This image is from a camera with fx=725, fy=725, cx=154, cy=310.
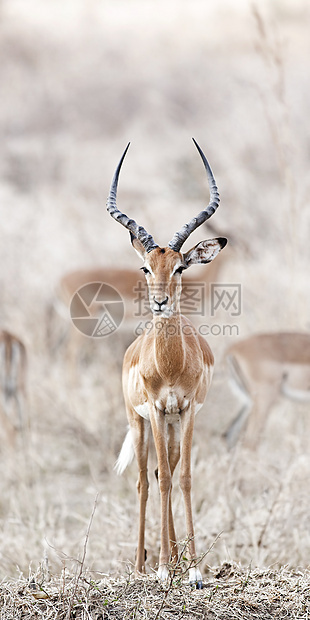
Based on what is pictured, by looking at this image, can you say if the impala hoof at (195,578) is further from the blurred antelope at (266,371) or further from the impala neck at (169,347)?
the blurred antelope at (266,371)

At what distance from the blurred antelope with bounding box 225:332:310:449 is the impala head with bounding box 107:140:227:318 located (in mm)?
5416

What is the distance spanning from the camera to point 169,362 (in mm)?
3141

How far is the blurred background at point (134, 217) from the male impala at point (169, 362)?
2.19 ft

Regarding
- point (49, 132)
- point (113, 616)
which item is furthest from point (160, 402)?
point (49, 132)

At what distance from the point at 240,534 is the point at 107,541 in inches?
37.1

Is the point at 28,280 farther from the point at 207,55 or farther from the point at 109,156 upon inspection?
the point at 207,55

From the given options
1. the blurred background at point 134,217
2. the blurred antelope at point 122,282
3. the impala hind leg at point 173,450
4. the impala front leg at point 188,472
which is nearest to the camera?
the impala front leg at point 188,472

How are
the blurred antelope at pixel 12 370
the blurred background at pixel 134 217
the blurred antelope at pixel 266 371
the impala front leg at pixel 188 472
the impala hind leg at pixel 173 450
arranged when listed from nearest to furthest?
the impala front leg at pixel 188 472, the impala hind leg at pixel 173 450, the blurred background at pixel 134 217, the blurred antelope at pixel 266 371, the blurred antelope at pixel 12 370

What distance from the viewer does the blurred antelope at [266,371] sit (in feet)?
28.1

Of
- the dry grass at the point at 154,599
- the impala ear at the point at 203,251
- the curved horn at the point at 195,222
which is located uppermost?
the curved horn at the point at 195,222

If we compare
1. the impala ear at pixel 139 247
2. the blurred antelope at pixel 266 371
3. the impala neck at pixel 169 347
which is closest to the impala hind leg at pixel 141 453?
the impala neck at pixel 169 347

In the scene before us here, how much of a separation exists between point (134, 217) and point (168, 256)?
10651 millimetres

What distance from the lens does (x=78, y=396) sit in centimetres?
958

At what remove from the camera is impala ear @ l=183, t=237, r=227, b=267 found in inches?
129
